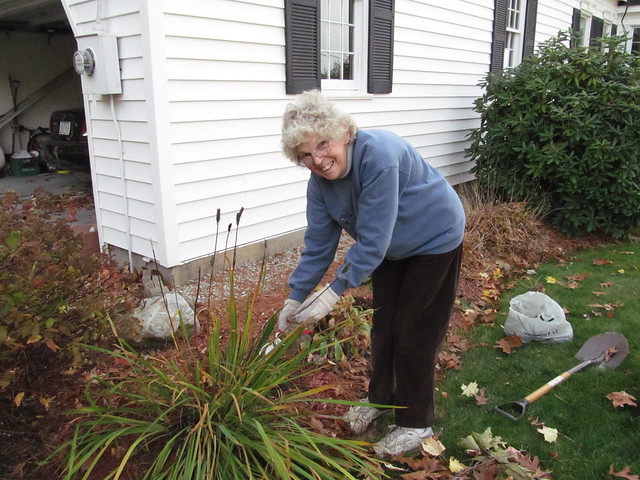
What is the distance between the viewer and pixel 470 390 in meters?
3.19

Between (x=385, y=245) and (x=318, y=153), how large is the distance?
0.44 m

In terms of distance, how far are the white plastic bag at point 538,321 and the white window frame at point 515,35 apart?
6.99 meters

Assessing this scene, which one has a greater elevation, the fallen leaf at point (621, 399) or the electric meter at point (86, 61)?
the electric meter at point (86, 61)

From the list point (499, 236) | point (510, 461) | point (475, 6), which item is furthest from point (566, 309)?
point (475, 6)

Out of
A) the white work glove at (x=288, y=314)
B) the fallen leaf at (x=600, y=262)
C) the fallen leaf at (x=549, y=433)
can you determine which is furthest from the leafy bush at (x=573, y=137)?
the white work glove at (x=288, y=314)

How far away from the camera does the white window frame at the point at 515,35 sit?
31.4 feet

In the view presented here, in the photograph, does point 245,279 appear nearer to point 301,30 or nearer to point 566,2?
point 301,30

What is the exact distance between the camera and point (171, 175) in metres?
4.30

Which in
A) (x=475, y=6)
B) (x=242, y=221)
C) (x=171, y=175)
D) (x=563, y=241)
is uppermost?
(x=475, y=6)

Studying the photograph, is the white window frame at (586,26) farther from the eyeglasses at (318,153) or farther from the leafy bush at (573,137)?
the eyeglasses at (318,153)

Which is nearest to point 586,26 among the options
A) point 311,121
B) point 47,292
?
point 311,121

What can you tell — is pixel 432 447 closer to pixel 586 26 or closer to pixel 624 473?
pixel 624 473

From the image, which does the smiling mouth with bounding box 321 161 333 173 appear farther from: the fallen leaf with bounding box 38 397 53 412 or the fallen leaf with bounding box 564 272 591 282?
the fallen leaf with bounding box 564 272 591 282

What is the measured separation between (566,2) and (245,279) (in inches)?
398
